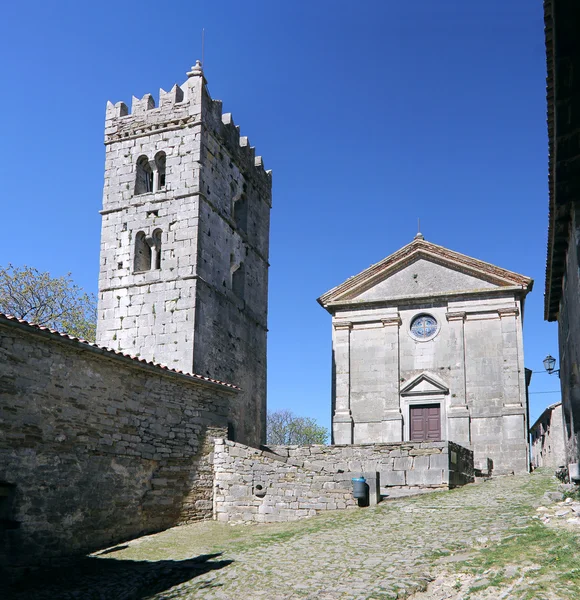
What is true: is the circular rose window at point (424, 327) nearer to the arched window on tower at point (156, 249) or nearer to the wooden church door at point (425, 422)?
the wooden church door at point (425, 422)

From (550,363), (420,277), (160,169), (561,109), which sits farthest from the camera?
(420,277)

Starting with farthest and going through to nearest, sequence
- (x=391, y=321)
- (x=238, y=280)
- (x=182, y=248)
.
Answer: (x=391, y=321) → (x=238, y=280) → (x=182, y=248)

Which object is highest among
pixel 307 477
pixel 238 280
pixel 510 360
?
pixel 238 280

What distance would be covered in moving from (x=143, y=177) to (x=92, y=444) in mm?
12083

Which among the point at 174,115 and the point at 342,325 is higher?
the point at 174,115

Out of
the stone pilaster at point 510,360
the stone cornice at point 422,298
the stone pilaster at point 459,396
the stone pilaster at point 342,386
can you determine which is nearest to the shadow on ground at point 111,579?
the stone pilaster at point 342,386

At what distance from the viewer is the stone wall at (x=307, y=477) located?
1581 centimetres

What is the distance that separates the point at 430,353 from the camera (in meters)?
25.3

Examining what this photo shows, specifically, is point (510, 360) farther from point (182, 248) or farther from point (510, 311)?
point (182, 248)

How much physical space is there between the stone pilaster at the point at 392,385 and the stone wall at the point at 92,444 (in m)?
9.19

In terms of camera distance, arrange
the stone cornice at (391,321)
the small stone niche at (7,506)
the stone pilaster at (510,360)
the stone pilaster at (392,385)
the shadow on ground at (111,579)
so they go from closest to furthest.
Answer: the shadow on ground at (111,579)
the small stone niche at (7,506)
the stone pilaster at (510,360)
the stone pilaster at (392,385)
the stone cornice at (391,321)

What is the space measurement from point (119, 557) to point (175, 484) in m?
3.21

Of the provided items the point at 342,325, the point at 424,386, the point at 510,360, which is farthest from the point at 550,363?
the point at 342,325

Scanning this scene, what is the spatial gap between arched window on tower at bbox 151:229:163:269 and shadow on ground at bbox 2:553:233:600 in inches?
453
